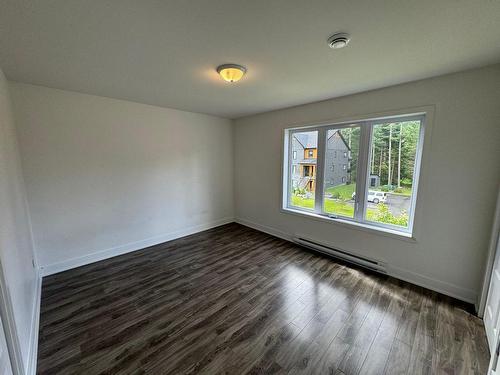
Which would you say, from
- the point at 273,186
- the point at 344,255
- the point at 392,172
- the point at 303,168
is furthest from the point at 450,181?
the point at 273,186

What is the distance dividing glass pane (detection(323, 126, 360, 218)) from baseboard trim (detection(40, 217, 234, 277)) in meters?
2.54

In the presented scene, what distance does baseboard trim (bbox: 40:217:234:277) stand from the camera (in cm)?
270

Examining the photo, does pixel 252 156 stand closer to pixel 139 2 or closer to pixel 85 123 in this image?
pixel 85 123

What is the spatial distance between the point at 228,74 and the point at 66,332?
109 inches

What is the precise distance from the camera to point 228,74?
6.46ft

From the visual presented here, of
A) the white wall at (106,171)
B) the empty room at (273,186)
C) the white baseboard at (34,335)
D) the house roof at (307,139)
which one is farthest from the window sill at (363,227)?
the white baseboard at (34,335)

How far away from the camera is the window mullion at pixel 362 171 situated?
283 centimetres

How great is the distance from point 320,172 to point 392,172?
1.00 m

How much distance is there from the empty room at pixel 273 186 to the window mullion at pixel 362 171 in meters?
0.02

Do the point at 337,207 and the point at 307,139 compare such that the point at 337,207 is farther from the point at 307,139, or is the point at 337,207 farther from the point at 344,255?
the point at 307,139

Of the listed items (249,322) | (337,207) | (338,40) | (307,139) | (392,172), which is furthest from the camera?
(307,139)

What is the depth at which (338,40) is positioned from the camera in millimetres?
1488

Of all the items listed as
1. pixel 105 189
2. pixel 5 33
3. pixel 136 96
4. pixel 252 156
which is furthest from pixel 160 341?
pixel 252 156

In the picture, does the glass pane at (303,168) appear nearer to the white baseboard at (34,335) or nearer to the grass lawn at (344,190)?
the grass lawn at (344,190)
